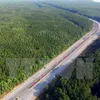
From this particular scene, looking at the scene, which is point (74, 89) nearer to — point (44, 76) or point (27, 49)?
point (44, 76)

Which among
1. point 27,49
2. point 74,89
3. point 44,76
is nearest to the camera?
Answer: point 74,89

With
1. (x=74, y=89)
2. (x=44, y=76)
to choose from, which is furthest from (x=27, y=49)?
(x=74, y=89)

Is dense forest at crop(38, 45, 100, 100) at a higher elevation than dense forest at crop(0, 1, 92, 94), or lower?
higher

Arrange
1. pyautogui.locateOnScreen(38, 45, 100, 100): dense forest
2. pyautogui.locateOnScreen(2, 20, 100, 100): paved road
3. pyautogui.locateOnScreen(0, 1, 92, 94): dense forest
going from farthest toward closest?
pyautogui.locateOnScreen(0, 1, 92, 94): dense forest
pyautogui.locateOnScreen(2, 20, 100, 100): paved road
pyautogui.locateOnScreen(38, 45, 100, 100): dense forest

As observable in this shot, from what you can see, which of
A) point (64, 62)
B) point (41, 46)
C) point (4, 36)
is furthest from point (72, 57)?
point (4, 36)

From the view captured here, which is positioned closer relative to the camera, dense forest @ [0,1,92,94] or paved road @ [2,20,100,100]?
paved road @ [2,20,100,100]

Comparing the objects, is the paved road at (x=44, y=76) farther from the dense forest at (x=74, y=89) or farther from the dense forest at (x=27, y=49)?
the dense forest at (x=74, y=89)

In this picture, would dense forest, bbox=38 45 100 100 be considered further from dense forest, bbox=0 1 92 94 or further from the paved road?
dense forest, bbox=0 1 92 94

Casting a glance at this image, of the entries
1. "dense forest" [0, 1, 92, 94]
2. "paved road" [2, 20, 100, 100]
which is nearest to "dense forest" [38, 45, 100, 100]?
"paved road" [2, 20, 100, 100]

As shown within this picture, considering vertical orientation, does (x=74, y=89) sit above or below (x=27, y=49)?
above
